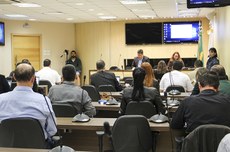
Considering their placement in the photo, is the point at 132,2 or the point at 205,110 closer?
the point at 205,110

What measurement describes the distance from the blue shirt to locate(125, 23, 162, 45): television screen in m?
10.6

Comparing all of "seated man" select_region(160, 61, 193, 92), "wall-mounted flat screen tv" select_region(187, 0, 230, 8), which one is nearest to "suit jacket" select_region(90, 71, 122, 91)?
"seated man" select_region(160, 61, 193, 92)

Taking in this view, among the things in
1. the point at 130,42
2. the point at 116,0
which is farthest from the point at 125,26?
the point at 116,0

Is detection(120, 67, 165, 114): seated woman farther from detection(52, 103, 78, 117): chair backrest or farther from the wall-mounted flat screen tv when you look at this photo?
the wall-mounted flat screen tv

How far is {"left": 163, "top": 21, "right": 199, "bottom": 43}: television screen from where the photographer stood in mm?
12938

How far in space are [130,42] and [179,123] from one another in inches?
419

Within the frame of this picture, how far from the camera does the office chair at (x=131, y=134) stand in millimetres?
3174

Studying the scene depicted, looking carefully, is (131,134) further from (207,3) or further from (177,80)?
(177,80)

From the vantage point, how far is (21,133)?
285 cm

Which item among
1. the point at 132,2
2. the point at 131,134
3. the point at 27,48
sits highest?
the point at 132,2

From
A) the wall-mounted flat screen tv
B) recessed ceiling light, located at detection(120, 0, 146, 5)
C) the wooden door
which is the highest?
recessed ceiling light, located at detection(120, 0, 146, 5)

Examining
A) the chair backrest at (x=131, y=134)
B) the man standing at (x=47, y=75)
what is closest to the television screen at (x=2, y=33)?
the man standing at (x=47, y=75)

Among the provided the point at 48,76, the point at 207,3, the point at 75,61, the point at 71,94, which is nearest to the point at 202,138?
the point at 71,94

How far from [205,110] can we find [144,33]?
1060 cm
